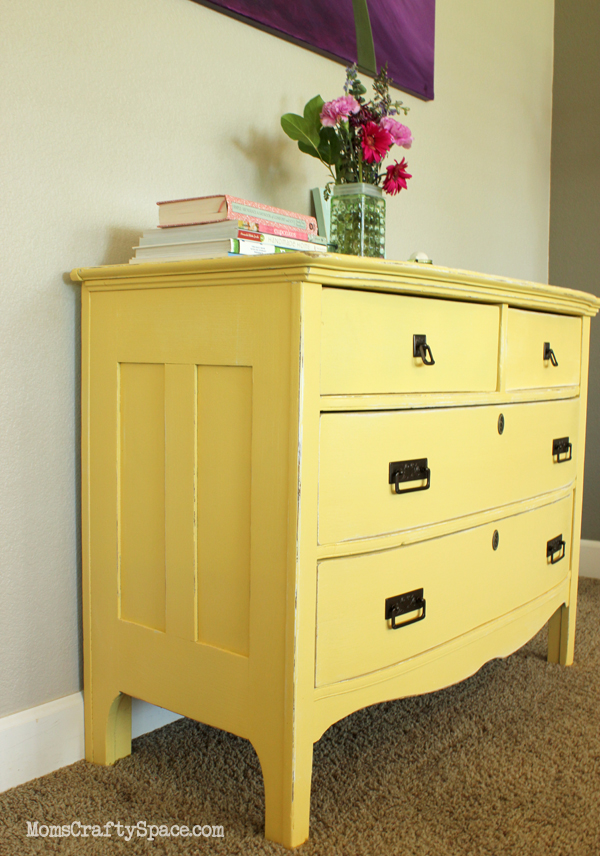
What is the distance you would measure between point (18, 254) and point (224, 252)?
347 millimetres

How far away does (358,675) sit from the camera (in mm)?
1146

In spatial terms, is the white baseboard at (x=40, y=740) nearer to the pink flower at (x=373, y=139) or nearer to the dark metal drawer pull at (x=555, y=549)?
the dark metal drawer pull at (x=555, y=549)

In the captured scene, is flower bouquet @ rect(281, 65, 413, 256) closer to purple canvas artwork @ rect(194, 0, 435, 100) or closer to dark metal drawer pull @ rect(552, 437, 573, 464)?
purple canvas artwork @ rect(194, 0, 435, 100)

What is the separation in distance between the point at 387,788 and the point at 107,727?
0.49 meters

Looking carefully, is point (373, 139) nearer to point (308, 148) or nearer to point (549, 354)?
point (308, 148)

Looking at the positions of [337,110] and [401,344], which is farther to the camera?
[337,110]

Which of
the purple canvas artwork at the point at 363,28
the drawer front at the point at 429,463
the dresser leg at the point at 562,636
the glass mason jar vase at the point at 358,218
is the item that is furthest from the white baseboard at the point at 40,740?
the purple canvas artwork at the point at 363,28

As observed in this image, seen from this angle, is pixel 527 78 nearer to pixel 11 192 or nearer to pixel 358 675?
pixel 11 192

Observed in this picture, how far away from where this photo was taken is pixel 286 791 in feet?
3.51

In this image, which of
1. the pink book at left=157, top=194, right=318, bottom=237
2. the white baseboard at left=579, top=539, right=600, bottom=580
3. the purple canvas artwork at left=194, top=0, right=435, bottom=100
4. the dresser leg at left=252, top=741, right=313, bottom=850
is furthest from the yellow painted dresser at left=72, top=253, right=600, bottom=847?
Result: the white baseboard at left=579, top=539, right=600, bottom=580

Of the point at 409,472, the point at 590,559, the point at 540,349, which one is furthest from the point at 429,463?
the point at 590,559

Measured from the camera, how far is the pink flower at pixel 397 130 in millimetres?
1494

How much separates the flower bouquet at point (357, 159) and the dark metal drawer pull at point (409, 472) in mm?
Answer: 496

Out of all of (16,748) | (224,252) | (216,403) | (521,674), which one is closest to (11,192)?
(224,252)
